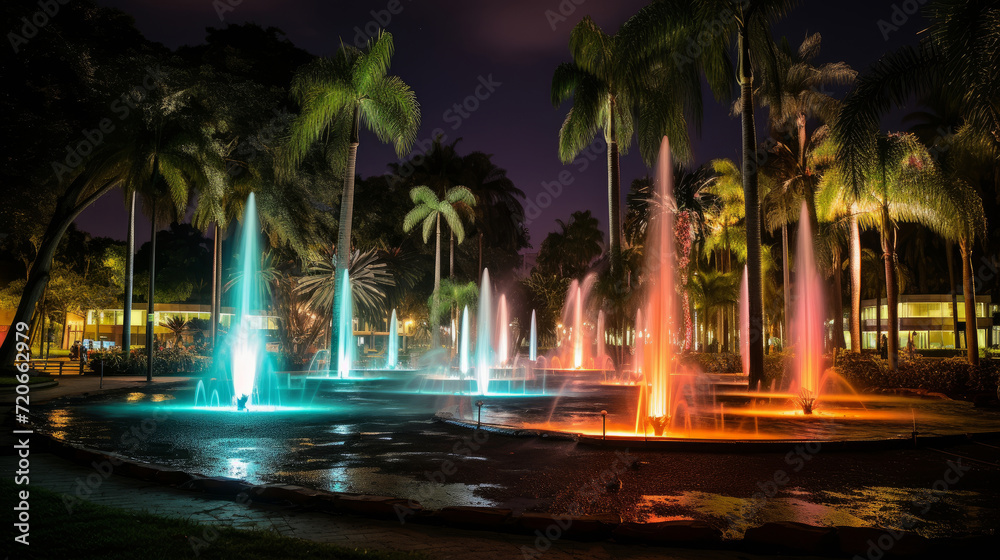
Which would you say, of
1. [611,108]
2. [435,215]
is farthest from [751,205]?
[435,215]

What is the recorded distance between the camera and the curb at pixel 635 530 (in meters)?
5.55

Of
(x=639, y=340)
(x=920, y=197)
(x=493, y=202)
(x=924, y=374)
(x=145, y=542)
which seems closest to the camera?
(x=145, y=542)

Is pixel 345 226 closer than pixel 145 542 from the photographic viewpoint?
No

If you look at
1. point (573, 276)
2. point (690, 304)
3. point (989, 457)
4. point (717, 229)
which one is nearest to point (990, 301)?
point (717, 229)

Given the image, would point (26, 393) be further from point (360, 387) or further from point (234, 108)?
point (234, 108)

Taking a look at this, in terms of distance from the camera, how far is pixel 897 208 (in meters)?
29.6

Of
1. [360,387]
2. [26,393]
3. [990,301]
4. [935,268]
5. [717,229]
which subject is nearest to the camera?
[26,393]

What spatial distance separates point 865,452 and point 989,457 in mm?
1687

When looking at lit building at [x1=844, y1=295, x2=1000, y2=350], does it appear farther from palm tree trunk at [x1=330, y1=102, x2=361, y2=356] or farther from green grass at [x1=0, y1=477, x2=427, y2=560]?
green grass at [x1=0, y1=477, x2=427, y2=560]

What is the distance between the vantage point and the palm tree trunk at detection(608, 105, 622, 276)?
31.5m

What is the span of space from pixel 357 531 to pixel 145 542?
5.46ft

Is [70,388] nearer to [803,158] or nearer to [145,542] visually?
[145,542]

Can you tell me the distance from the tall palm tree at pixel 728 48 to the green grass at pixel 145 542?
1750 cm

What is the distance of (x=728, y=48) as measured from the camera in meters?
25.0
